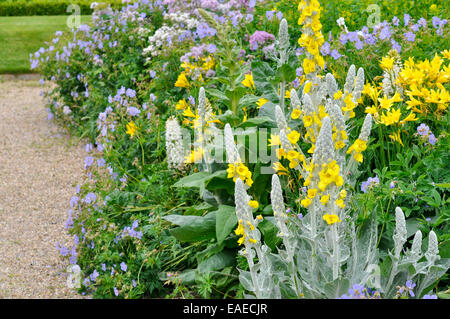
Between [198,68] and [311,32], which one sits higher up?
[311,32]

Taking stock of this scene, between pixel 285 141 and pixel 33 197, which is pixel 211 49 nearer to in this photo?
pixel 33 197

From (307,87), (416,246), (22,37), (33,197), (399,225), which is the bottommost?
(33,197)

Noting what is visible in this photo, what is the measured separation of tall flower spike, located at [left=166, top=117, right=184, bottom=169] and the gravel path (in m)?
0.97

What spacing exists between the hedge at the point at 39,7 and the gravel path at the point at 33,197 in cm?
731

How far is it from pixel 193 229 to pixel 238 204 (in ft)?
3.28

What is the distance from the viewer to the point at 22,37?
10.9 metres

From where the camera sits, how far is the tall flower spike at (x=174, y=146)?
347 cm

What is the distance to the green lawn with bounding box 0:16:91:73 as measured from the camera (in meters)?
9.50

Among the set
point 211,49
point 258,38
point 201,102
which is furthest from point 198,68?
point 201,102

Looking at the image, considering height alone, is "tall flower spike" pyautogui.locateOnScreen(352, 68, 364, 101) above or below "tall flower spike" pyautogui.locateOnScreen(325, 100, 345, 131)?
above

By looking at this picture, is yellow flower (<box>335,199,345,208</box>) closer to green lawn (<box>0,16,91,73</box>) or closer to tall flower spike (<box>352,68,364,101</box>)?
tall flower spike (<box>352,68,364,101</box>)

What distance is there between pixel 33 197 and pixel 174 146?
5.61 ft

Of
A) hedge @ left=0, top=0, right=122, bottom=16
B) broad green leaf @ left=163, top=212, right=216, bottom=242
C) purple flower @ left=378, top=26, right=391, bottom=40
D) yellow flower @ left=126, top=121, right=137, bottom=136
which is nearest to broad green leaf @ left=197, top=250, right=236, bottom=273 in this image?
broad green leaf @ left=163, top=212, right=216, bottom=242
